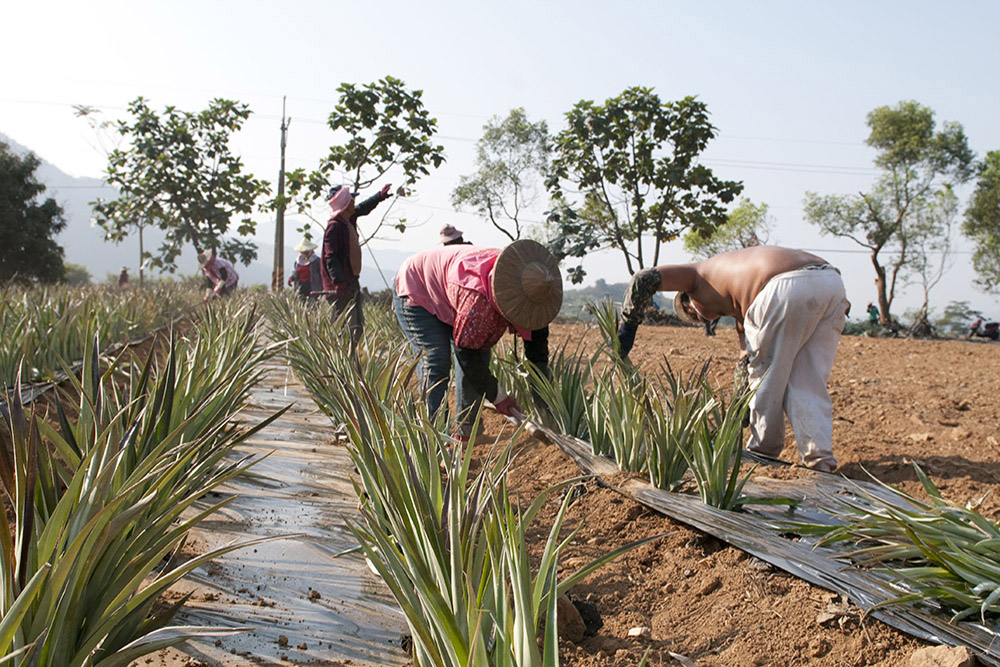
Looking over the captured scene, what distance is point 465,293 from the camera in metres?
2.94

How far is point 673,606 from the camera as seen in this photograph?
6.06ft

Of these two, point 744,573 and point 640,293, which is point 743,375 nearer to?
point 640,293

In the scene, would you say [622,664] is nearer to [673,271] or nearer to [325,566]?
[325,566]

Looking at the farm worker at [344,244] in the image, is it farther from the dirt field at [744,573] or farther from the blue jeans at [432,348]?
the dirt field at [744,573]

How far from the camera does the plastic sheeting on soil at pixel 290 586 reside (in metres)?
1.61

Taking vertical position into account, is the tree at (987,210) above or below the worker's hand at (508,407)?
above

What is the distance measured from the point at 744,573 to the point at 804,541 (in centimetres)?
17

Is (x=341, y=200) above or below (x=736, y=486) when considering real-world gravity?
above

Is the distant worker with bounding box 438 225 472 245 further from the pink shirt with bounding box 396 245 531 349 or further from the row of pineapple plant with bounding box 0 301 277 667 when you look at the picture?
the row of pineapple plant with bounding box 0 301 277 667

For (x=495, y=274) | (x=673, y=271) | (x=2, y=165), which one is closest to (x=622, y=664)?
(x=495, y=274)

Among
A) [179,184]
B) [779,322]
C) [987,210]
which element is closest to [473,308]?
[779,322]

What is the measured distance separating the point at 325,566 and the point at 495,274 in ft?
3.82

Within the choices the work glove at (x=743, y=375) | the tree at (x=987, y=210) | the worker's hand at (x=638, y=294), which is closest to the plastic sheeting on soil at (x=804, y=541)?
the work glove at (x=743, y=375)

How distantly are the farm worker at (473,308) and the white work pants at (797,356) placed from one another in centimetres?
81
